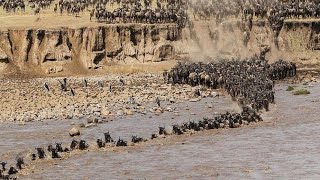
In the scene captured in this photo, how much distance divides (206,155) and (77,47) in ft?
133

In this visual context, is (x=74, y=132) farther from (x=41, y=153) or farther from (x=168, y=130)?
(x=41, y=153)

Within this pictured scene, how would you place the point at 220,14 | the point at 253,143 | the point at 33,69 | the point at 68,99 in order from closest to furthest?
the point at 253,143
the point at 68,99
the point at 33,69
the point at 220,14

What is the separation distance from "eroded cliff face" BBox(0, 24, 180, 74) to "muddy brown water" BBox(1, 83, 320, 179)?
27.5 m

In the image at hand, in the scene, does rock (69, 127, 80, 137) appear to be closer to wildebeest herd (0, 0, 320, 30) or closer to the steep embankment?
the steep embankment

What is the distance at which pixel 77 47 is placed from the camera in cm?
7762

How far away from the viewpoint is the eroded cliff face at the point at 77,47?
76000 mm

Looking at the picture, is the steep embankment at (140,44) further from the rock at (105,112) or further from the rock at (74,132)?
the rock at (74,132)

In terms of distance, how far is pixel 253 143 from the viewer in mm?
42062

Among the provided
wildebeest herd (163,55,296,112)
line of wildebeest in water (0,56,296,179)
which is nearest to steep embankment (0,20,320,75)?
line of wildebeest in water (0,56,296,179)

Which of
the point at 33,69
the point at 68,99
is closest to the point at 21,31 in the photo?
the point at 33,69

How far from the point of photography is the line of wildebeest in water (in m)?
40.8

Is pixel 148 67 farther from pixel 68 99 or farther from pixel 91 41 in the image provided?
pixel 68 99

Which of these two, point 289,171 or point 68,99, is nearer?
point 289,171

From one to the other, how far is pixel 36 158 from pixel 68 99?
19002 mm
